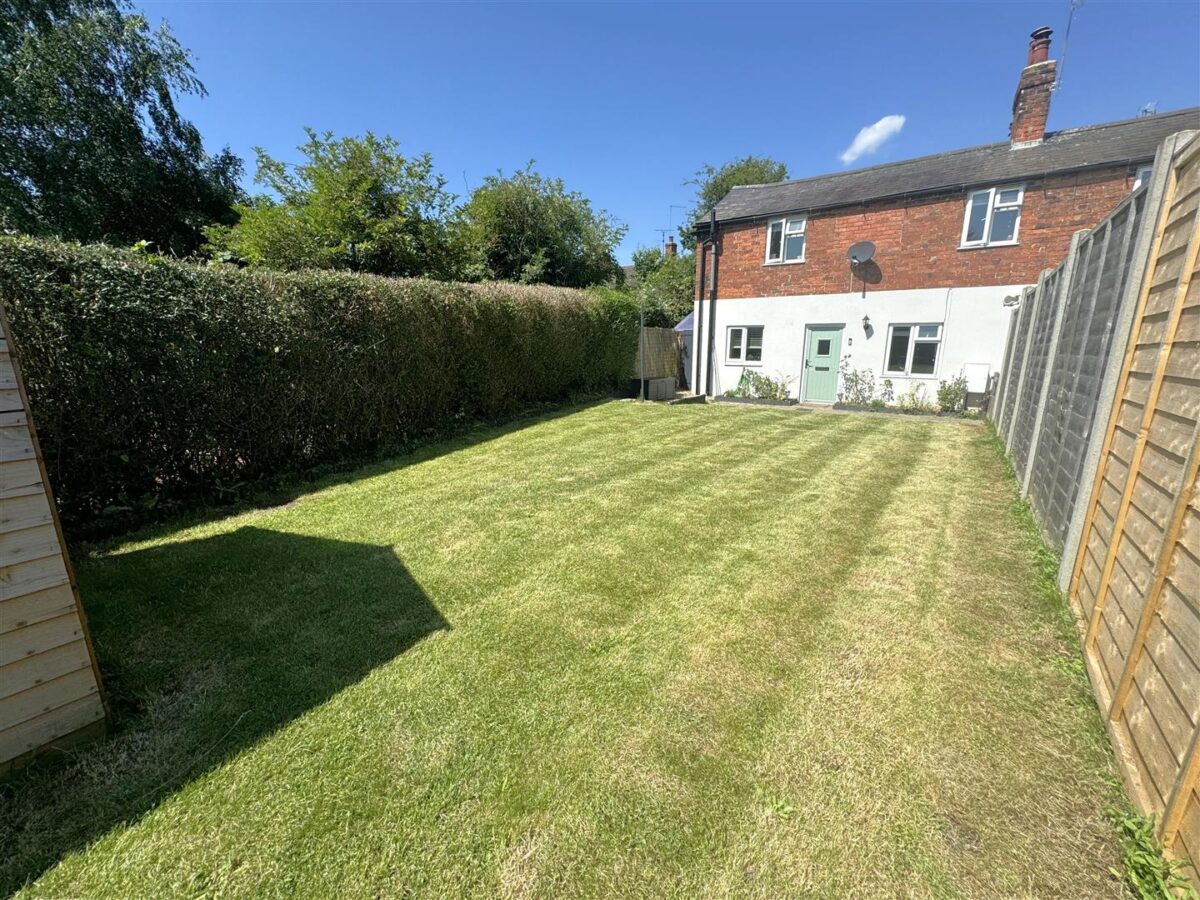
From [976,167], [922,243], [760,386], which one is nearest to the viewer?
[976,167]

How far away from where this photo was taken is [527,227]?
20016mm

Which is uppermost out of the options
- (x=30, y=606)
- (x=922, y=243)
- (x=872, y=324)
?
(x=922, y=243)

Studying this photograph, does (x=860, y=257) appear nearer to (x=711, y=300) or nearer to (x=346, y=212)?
(x=711, y=300)

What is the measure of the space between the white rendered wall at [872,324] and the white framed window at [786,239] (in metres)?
1.05

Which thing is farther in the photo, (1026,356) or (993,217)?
(993,217)

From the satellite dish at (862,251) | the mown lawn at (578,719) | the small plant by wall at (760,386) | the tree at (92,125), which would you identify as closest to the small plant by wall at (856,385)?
the small plant by wall at (760,386)

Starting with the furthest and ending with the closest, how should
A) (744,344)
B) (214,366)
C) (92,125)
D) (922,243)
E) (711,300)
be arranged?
(711,300) → (744,344) → (92,125) → (922,243) → (214,366)

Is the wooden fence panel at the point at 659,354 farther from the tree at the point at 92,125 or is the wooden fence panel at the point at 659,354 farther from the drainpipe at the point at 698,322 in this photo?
the tree at the point at 92,125

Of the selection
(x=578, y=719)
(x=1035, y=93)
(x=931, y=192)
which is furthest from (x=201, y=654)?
(x=1035, y=93)

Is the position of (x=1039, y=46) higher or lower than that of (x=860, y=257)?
higher

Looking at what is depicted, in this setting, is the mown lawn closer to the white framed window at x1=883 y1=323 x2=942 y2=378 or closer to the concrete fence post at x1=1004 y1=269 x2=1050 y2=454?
the concrete fence post at x1=1004 y1=269 x2=1050 y2=454

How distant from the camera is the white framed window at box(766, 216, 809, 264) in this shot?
491 inches

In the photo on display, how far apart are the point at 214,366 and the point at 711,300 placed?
12.2 metres

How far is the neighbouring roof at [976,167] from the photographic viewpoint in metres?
9.27
